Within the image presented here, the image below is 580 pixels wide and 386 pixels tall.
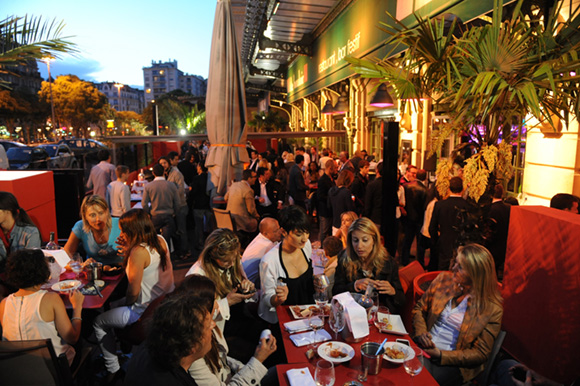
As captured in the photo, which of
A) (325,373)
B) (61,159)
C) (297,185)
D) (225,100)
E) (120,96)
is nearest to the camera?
(325,373)

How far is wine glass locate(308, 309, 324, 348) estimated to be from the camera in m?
2.61

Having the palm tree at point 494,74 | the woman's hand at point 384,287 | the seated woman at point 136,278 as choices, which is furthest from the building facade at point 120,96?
the woman's hand at point 384,287

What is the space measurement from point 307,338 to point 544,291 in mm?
2181

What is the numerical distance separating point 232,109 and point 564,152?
4923mm

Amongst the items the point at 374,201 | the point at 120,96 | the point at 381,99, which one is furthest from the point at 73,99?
the point at 120,96

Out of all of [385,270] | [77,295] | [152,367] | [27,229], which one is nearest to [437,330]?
[385,270]

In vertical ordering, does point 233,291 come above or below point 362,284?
below

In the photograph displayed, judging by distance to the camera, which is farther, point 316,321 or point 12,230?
point 12,230

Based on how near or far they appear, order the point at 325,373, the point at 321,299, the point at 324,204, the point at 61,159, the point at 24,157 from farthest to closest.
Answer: the point at 61,159 → the point at 24,157 → the point at 324,204 → the point at 321,299 → the point at 325,373

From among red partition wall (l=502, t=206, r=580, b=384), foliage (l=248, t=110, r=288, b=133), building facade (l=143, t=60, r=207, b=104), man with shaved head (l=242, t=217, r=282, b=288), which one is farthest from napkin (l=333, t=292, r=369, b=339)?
building facade (l=143, t=60, r=207, b=104)

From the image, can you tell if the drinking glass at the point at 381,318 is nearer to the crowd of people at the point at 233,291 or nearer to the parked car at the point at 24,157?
the crowd of people at the point at 233,291

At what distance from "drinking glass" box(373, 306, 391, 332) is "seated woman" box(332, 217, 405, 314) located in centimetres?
41

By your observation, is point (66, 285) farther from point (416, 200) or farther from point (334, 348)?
point (416, 200)

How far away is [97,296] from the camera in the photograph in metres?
3.47
